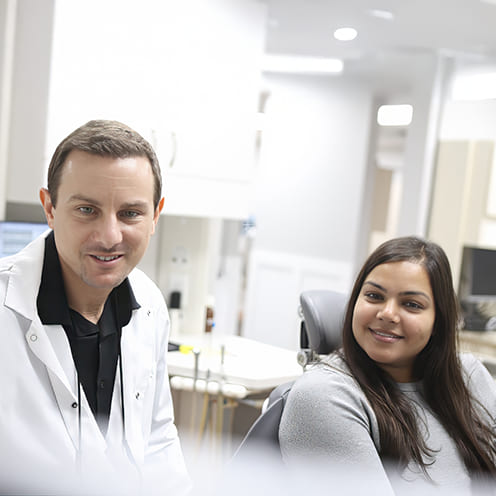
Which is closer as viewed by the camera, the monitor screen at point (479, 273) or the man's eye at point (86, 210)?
the man's eye at point (86, 210)

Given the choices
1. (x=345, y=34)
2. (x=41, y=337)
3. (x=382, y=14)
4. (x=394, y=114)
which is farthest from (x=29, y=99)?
(x=394, y=114)

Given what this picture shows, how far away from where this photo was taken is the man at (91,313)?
897mm

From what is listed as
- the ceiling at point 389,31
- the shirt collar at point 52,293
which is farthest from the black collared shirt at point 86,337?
the ceiling at point 389,31

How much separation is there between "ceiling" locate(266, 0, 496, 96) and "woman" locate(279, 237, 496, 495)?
1953 mm

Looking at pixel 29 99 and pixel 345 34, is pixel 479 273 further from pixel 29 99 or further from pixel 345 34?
pixel 29 99

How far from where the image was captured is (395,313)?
55.2 inches

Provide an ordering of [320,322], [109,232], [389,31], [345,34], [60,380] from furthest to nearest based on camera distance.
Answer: [345,34] < [389,31] < [320,322] < [60,380] < [109,232]

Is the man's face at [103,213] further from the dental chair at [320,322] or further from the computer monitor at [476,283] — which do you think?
the computer monitor at [476,283]

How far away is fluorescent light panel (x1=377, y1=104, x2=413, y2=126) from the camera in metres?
5.27

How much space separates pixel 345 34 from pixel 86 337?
293 centimetres

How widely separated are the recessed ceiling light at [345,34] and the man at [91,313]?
2.64m

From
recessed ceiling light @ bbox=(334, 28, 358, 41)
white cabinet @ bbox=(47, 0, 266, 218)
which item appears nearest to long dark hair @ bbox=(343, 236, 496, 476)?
white cabinet @ bbox=(47, 0, 266, 218)

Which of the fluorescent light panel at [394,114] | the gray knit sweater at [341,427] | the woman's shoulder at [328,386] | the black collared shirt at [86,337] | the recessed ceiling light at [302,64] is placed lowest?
the gray knit sweater at [341,427]

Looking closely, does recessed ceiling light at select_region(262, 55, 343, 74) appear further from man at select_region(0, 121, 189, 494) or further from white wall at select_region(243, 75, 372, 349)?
man at select_region(0, 121, 189, 494)
